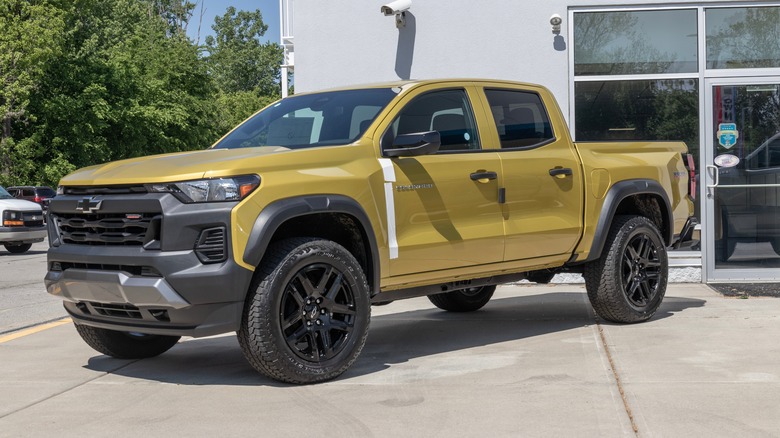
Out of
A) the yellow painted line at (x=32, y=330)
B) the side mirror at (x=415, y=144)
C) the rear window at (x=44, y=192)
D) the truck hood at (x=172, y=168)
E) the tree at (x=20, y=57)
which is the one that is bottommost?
the rear window at (x=44, y=192)

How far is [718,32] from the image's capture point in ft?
38.9

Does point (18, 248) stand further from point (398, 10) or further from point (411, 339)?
point (411, 339)

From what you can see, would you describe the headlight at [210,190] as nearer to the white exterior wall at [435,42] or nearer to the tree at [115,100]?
the white exterior wall at [435,42]

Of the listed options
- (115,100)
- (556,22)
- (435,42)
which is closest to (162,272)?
(435,42)

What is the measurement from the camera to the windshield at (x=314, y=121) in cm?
681

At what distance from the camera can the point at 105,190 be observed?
6.10 m

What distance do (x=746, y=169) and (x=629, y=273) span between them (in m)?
4.04

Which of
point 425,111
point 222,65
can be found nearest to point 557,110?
point 425,111

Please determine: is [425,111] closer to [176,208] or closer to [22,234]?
[176,208]

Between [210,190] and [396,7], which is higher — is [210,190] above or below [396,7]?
below

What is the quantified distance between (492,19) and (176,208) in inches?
285

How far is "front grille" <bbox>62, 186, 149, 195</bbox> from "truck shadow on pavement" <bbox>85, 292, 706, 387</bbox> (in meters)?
1.23

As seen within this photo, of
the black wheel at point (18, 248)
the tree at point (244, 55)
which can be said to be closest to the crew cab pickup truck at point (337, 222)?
the black wheel at point (18, 248)

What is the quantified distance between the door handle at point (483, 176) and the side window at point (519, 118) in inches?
16.0
